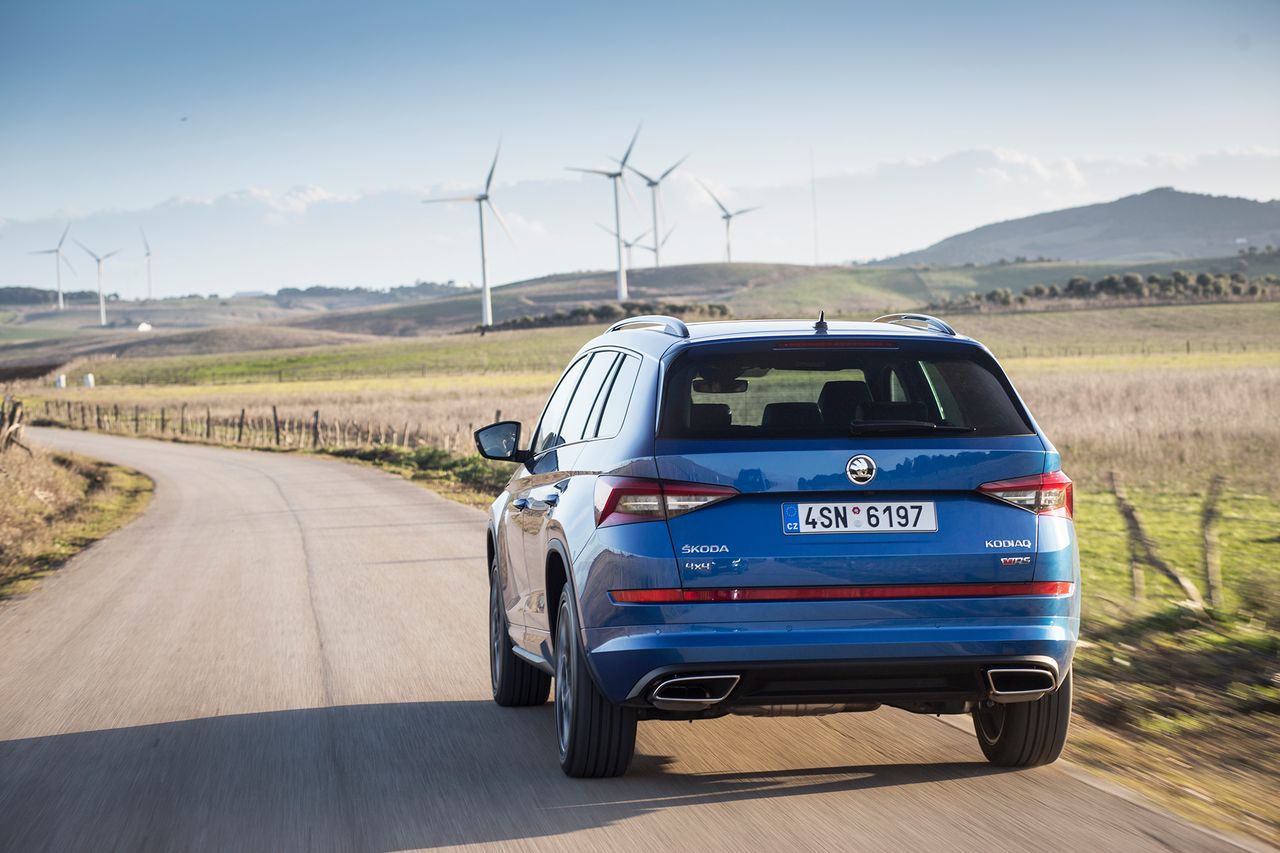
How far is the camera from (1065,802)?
545cm

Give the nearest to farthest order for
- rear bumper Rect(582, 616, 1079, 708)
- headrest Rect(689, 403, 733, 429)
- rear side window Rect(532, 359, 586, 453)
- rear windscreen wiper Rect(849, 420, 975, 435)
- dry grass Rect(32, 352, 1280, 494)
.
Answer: rear bumper Rect(582, 616, 1079, 708) < rear windscreen wiper Rect(849, 420, 975, 435) < headrest Rect(689, 403, 733, 429) < rear side window Rect(532, 359, 586, 453) < dry grass Rect(32, 352, 1280, 494)

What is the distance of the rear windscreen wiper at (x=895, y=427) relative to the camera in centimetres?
525

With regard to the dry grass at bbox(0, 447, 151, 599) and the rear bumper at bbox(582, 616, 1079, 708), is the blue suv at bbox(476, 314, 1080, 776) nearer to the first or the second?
the rear bumper at bbox(582, 616, 1079, 708)

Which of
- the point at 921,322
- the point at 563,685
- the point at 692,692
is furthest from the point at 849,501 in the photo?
the point at 563,685

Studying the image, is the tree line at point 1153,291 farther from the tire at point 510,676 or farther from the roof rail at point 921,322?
the roof rail at point 921,322

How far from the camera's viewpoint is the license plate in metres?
5.16

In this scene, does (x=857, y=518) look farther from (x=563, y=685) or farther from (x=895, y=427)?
(x=563, y=685)

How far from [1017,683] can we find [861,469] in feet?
3.21

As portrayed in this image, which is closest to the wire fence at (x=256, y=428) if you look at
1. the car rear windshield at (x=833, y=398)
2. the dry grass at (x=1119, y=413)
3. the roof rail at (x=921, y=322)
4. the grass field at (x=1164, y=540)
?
the dry grass at (x=1119, y=413)

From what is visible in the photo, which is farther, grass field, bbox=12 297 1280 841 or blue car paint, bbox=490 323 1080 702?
grass field, bbox=12 297 1280 841

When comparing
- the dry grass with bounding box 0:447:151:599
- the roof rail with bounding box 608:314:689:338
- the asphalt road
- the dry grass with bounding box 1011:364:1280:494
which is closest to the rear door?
the roof rail with bounding box 608:314:689:338

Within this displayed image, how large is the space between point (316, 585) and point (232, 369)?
11459 cm

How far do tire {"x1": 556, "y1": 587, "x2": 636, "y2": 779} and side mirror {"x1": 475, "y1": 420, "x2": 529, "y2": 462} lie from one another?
1527 millimetres

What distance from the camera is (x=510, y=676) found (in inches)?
292
